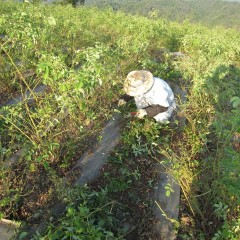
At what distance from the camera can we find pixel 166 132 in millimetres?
3740

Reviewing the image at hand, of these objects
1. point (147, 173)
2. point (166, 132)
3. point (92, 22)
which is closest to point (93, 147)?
point (147, 173)

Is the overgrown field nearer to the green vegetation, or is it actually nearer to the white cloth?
the white cloth

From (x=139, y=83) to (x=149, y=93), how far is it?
0.20 metres

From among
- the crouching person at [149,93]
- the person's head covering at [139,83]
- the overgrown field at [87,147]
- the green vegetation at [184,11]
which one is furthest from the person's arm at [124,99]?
the green vegetation at [184,11]

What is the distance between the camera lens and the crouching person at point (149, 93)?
3396 mm

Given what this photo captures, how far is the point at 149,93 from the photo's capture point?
3.48m

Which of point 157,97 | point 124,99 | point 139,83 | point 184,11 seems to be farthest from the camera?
point 184,11

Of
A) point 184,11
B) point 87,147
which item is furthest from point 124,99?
point 184,11

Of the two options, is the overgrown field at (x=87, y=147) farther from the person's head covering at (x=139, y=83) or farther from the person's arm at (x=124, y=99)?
the person's head covering at (x=139, y=83)

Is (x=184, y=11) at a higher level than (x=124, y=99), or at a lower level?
lower

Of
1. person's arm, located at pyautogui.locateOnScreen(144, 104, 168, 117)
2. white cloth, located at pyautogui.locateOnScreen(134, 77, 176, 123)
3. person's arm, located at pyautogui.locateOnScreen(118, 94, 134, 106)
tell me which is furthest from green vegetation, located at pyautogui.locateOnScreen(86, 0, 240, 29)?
person's arm, located at pyautogui.locateOnScreen(144, 104, 168, 117)

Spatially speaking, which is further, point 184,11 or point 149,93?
point 184,11

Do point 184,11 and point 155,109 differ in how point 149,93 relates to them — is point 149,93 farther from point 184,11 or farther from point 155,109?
point 184,11

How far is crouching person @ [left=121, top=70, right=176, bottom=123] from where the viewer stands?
11.1 ft
